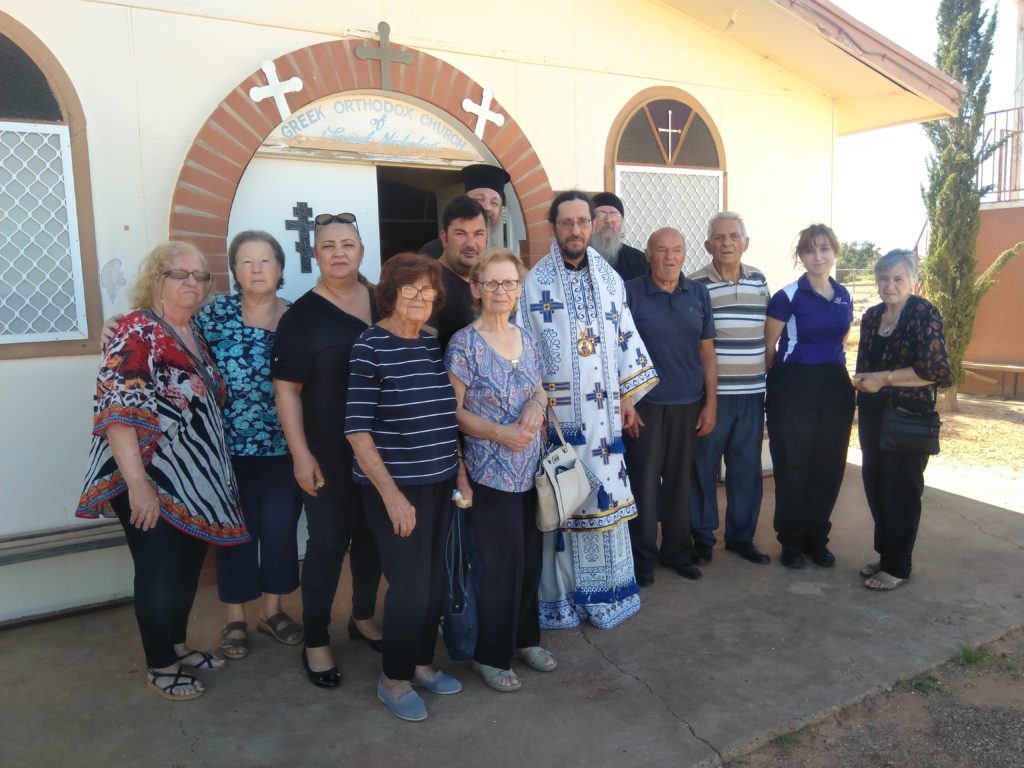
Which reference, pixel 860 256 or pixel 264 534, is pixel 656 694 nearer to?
pixel 264 534

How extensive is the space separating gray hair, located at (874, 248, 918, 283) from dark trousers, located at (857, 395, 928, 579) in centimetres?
→ 64

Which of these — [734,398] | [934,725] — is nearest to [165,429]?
[734,398]

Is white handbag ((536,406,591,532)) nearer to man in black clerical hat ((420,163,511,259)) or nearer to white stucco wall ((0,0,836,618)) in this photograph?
man in black clerical hat ((420,163,511,259))

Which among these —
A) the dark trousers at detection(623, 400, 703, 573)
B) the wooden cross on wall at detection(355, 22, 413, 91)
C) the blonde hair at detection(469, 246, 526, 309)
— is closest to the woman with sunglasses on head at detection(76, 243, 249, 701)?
the blonde hair at detection(469, 246, 526, 309)

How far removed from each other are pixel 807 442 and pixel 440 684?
239 cm

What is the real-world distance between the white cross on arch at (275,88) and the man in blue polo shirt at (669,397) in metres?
2.02

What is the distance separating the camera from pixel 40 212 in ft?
11.7

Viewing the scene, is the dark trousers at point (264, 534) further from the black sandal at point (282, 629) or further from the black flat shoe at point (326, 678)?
the black flat shoe at point (326, 678)

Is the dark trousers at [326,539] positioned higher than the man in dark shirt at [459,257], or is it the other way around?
the man in dark shirt at [459,257]

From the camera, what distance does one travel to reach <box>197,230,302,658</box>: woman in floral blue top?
3164 mm

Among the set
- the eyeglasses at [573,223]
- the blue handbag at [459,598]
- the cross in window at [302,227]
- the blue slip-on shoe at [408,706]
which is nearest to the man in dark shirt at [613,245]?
the eyeglasses at [573,223]

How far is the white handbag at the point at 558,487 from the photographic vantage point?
2971mm

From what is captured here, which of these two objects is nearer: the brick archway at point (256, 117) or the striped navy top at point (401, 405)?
the striped navy top at point (401, 405)

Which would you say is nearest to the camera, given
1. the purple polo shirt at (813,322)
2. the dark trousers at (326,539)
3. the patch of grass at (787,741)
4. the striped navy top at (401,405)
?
the striped navy top at (401,405)
